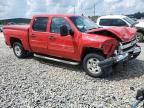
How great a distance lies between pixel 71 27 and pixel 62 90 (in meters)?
2.49

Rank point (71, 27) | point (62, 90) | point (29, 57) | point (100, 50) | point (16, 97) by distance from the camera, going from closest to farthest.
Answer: point (16, 97)
point (62, 90)
point (100, 50)
point (71, 27)
point (29, 57)

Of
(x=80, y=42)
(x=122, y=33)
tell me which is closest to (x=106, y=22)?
(x=122, y=33)

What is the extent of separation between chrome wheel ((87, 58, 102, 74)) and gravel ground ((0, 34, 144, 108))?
0.81 feet

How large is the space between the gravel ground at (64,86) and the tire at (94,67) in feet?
0.59

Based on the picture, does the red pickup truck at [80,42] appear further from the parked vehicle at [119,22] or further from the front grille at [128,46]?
the parked vehicle at [119,22]

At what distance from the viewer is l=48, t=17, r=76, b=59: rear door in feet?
28.4

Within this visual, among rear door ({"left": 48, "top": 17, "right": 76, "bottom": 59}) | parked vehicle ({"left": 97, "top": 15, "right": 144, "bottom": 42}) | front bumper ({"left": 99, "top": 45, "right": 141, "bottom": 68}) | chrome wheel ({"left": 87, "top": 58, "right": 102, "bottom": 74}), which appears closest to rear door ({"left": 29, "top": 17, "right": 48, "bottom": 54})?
rear door ({"left": 48, "top": 17, "right": 76, "bottom": 59})

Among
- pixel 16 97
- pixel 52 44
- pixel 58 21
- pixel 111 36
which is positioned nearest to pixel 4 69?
pixel 52 44

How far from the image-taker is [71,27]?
863 cm

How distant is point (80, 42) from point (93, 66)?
844 millimetres

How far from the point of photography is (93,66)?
8125 mm

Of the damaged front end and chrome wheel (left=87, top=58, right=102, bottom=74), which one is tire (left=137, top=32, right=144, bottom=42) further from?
chrome wheel (left=87, top=58, right=102, bottom=74)

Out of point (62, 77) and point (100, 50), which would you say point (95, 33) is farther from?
point (62, 77)

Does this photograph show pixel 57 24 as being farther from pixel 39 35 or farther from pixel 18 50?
pixel 18 50
